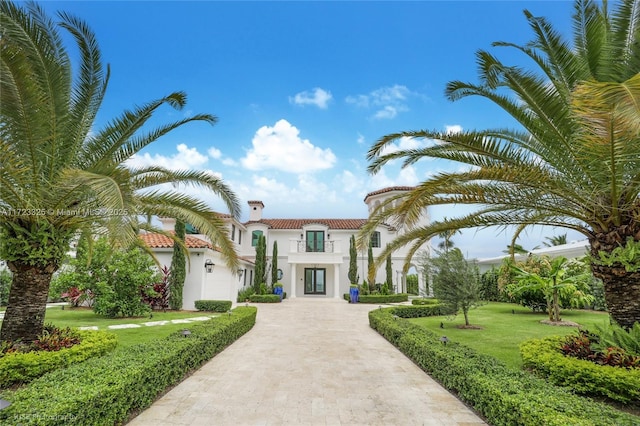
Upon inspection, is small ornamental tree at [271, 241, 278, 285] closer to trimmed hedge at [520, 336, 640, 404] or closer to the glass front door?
the glass front door

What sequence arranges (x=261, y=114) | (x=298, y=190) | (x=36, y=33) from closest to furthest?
1. (x=36, y=33)
2. (x=261, y=114)
3. (x=298, y=190)

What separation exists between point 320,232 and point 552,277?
1920cm

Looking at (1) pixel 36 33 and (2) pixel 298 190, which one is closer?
(1) pixel 36 33

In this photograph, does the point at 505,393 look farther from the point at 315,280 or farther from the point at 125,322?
the point at 315,280

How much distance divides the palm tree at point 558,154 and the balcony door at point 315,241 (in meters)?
23.2

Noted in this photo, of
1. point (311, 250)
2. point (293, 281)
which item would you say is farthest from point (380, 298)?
point (311, 250)

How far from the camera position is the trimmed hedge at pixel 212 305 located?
16.6 meters

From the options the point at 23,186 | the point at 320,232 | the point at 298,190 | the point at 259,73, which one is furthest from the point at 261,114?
the point at 320,232

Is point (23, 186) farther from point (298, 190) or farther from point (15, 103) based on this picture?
point (298, 190)

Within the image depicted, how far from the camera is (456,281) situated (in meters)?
12.0

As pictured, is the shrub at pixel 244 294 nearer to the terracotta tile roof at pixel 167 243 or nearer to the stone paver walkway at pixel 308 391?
the terracotta tile roof at pixel 167 243

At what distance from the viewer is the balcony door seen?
96.2ft

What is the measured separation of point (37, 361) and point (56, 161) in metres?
3.54

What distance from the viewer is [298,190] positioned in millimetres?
22484
